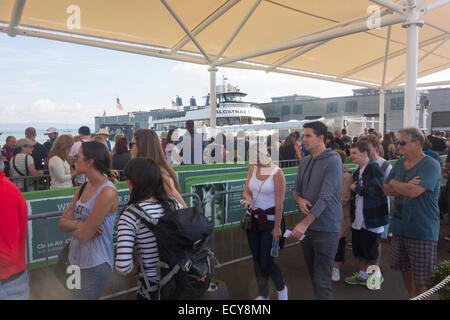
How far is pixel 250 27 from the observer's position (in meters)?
9.72

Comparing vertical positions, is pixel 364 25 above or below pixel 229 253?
above

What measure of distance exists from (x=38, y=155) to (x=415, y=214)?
261 inches

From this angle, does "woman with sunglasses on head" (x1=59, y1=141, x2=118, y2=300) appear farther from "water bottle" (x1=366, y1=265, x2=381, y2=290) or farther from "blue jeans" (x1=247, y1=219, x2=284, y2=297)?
"water bottle" (x1=366, y1=265, x2=381, y2=290)

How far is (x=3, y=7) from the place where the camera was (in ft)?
22.9

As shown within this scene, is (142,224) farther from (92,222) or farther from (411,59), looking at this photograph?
(411,59)

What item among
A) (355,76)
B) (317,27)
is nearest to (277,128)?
(355,76)

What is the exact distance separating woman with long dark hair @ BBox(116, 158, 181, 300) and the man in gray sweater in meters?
1.22

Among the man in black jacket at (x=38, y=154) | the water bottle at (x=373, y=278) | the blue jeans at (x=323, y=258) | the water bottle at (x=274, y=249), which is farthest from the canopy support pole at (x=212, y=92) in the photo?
the blue jeans at (x=323, y=258)

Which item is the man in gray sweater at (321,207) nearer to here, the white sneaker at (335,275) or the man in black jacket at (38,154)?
the white sneaker at (335,275)

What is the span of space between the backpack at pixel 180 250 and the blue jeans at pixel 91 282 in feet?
1.78

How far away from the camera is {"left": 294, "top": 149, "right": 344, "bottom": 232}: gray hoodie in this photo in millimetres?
2707

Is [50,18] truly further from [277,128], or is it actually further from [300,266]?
[277,128]

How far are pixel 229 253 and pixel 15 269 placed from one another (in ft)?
12.1

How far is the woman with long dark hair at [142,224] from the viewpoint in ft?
6.30
